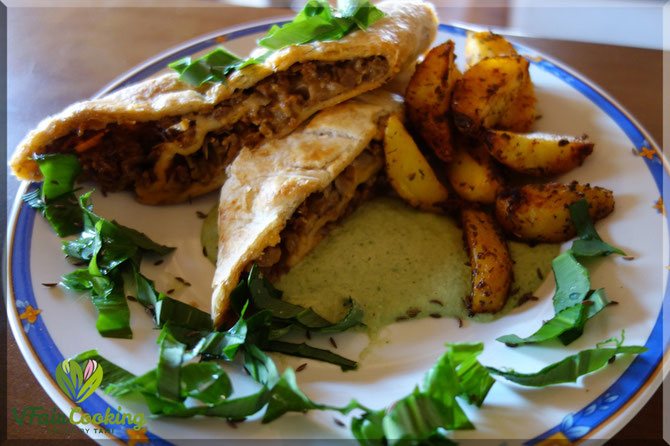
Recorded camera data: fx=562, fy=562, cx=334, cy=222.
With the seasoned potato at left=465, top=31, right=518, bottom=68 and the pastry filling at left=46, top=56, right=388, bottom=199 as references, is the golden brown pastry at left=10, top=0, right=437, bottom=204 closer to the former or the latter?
the pastry filling at left=46, top=56, right=388, bottom=199

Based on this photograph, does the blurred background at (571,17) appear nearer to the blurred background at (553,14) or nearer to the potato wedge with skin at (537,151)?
the blurred background at (553,14)

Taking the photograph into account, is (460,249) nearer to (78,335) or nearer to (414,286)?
(414,286)

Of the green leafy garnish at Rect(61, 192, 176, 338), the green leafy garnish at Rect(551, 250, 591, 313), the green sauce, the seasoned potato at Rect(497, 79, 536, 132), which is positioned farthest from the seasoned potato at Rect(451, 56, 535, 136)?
the green leafy garnish at Rect(61, 192, 176, 338)

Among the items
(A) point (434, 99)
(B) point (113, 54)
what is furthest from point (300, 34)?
(B) point (113, 54)

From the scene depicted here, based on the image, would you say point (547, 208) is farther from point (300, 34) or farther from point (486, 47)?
point (300, 34)

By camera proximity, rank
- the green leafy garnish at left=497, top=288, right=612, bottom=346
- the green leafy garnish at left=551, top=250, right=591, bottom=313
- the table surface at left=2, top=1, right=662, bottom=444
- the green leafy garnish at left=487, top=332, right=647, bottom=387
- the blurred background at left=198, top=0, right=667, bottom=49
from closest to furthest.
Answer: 1. the green leafy garnish at left=487, top=332, right=647, bottom=387
2. the green leafy garnish at left=497, top=288, right=612, bottom=346
3. the green leafy garnish at left=551, top=250, right=591, bottom=313
4. the table surface at left=2, top=1, right=662, bottom=444
5. the blurred background at left=198, top=0, right=667, bottom=49

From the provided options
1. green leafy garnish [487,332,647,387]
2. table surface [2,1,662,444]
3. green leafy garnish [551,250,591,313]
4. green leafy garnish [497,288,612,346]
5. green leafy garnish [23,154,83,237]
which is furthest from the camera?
table surface [2,1,662,444]
